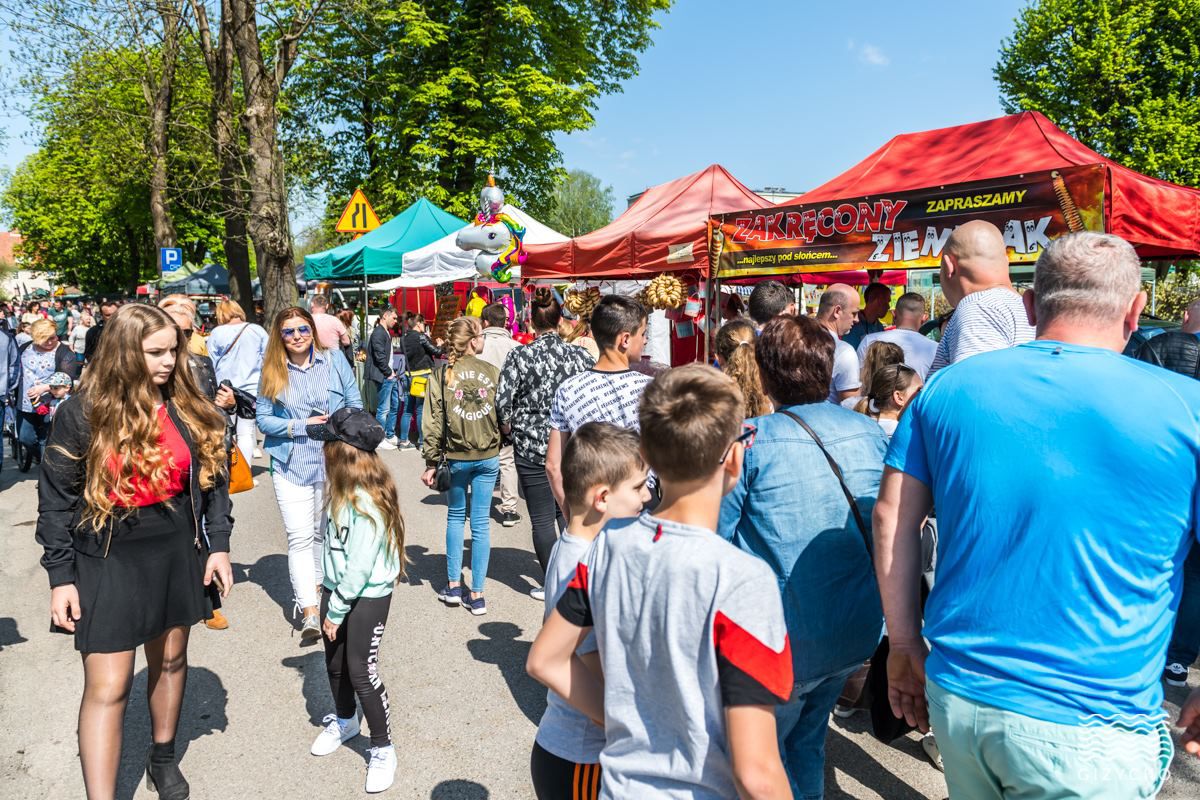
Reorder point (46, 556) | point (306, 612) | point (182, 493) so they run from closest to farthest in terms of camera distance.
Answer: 1. point (46, 556)
2. point (182, 493)
3. point (306, 612)

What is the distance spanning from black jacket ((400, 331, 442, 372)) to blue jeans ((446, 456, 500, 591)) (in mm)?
6134

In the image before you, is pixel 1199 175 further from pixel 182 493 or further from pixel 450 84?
pixel 182 493

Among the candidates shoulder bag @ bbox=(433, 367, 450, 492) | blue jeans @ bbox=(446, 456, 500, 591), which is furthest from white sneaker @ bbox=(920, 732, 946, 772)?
shoulder bag @ bbox=(433, 367, 450, 492)

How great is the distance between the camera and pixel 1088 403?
63.4 inches

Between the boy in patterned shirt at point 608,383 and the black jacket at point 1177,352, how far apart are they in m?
4.66

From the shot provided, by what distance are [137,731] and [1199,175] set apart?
27.7 metres

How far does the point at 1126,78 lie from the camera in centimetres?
2323

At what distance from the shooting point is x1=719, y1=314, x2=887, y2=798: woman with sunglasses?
2.30 meters

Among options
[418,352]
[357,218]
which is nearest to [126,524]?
[418,352]

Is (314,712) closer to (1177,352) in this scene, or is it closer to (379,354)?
(1177,352)

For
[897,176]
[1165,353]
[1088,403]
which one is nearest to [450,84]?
[897,176]

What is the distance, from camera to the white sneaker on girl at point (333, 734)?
347 centimetres

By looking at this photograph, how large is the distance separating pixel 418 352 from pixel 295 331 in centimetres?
651

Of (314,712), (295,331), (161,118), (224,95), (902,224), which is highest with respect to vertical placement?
(161,118)
